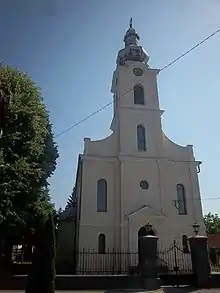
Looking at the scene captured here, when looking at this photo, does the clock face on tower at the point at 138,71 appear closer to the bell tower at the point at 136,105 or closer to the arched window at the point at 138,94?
the bell tower at the point at 136,105

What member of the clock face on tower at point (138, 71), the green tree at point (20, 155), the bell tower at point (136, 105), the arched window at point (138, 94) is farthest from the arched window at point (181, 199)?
the clock face on tower at point (138, 71)

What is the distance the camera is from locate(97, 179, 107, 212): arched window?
21630mm

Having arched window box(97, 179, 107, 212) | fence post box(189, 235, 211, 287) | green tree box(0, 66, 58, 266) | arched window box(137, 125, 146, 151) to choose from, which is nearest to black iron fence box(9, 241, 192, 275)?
green tree box(0, 66, 58, 266)

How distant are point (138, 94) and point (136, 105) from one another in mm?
1351

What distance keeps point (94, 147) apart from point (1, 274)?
39.9ft

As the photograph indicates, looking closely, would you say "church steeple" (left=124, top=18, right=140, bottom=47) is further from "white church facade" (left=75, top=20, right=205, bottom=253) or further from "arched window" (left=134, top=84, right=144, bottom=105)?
"arched window" (left=134, top=84, right=144, bottom=105)

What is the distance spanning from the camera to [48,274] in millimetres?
10133

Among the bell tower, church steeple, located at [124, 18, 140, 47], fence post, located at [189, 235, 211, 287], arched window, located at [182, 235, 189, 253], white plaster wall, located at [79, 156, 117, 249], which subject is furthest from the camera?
church steeple, located at [124, 18, 140, 47]

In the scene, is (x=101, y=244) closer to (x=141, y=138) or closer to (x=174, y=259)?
(x=174, y=259)

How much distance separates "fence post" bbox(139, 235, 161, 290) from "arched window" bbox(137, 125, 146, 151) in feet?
39.3

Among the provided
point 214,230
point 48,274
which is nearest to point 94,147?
point 48,274

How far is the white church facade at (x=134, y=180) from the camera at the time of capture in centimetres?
2084

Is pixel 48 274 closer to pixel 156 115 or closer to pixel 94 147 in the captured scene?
pixel 94 147

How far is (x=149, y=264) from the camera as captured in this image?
11.8 meters
